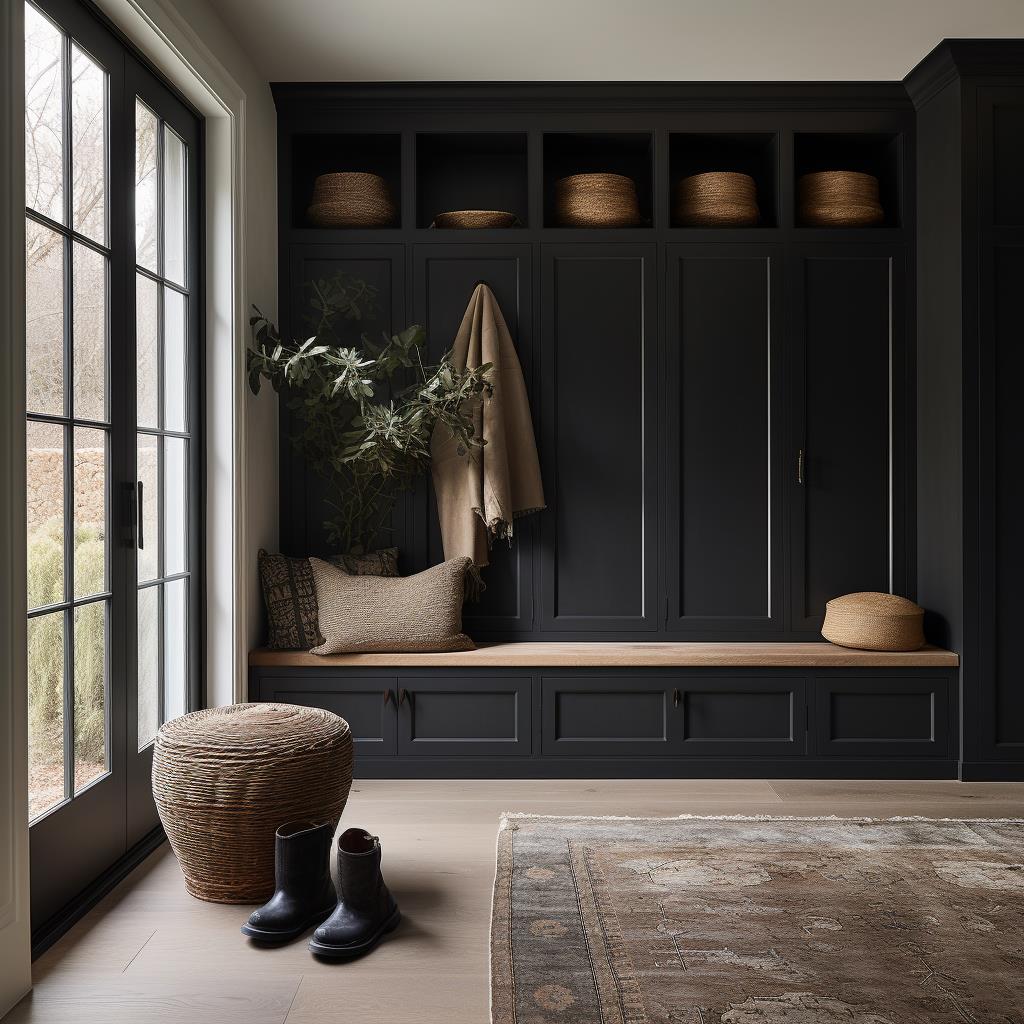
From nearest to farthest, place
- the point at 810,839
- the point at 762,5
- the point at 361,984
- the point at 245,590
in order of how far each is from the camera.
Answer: the point at 361,984
the point at 810,839
the point at 762,5
the point at 245,590

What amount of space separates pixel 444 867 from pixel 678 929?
70cm

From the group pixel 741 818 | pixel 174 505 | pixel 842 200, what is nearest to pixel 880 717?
pixel 741 818

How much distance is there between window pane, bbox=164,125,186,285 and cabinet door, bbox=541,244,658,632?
1.36 metres

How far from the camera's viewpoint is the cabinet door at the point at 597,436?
11.8 ft

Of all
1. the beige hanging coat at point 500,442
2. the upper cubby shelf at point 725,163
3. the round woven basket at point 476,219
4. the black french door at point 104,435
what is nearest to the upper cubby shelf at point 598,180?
the upper cubby shelf at point 725,163

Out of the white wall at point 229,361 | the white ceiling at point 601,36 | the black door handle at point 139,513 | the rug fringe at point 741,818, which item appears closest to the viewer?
the black door handle at point 139,513

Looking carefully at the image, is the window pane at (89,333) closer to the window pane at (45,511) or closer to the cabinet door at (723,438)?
the window pane at (45,511)

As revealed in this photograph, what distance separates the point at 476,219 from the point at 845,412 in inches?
64.8

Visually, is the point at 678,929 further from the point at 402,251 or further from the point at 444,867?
the point at 402,251

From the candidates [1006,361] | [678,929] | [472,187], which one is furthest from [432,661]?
[1006,361]

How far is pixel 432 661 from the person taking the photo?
10.8 feet

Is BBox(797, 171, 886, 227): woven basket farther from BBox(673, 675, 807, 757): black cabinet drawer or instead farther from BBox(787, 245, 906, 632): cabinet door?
BBox(673, 675, 807, 757): black cabinet drawer

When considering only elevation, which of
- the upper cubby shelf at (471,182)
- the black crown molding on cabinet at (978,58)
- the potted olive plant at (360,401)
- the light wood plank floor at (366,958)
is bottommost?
the light wood plank floor at (366,958)

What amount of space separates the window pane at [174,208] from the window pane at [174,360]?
0.26 feet
